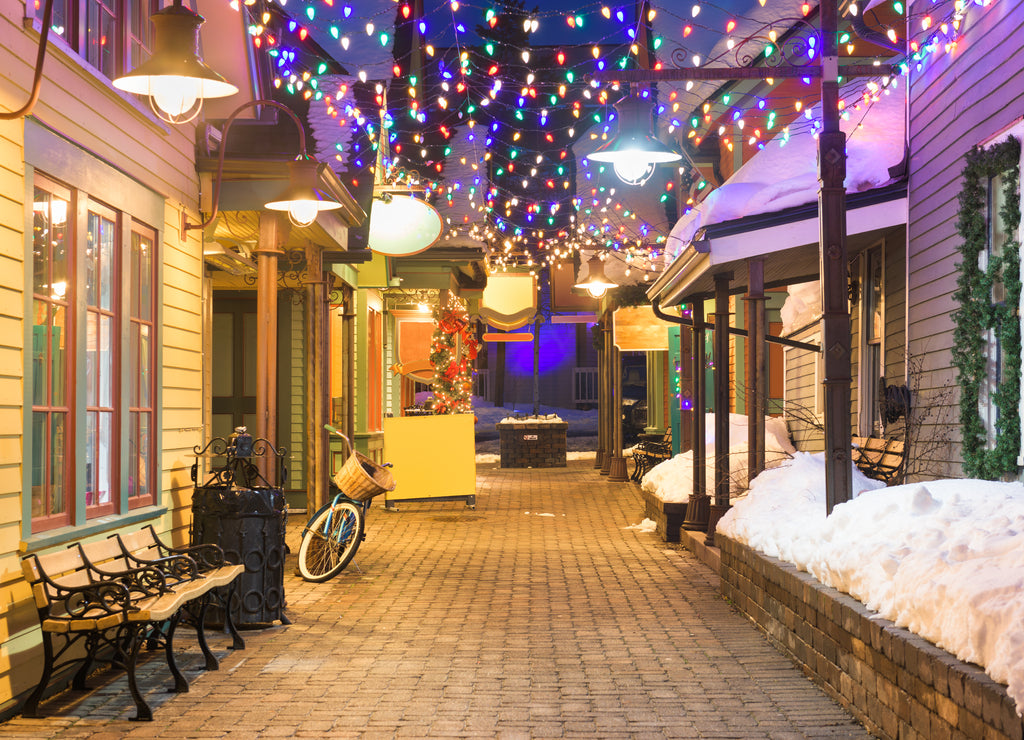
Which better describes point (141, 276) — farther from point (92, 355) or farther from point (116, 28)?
point (116, 28)

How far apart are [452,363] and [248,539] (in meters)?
9.84

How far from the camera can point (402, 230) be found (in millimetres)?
13531

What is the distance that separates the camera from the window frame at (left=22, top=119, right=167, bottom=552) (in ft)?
17.9

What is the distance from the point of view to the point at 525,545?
38.9 feet

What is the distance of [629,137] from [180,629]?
596cm

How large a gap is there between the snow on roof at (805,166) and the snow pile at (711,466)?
2.45m

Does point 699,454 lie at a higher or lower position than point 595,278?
lower

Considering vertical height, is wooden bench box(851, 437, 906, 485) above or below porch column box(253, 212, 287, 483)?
below

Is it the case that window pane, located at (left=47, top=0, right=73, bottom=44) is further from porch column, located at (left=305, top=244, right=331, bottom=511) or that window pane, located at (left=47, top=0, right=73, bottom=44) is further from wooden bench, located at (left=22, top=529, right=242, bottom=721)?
porch column, located at (left=305, top=244, right=331, bottom=511)

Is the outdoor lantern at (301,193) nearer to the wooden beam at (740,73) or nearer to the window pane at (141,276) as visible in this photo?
the window pane at (141,276)

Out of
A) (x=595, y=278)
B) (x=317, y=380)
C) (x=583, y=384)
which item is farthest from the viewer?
(x=583, y=384)

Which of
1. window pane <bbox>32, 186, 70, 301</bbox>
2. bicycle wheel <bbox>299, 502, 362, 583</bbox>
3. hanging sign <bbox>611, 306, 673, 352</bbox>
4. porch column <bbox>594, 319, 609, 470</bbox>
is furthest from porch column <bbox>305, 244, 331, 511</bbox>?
porch column <bbox>594, 319, 609, 470</bbox>

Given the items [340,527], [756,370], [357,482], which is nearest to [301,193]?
[357,482]

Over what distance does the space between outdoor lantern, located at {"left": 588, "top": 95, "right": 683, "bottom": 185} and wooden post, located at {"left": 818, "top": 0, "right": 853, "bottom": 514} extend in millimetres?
3104
